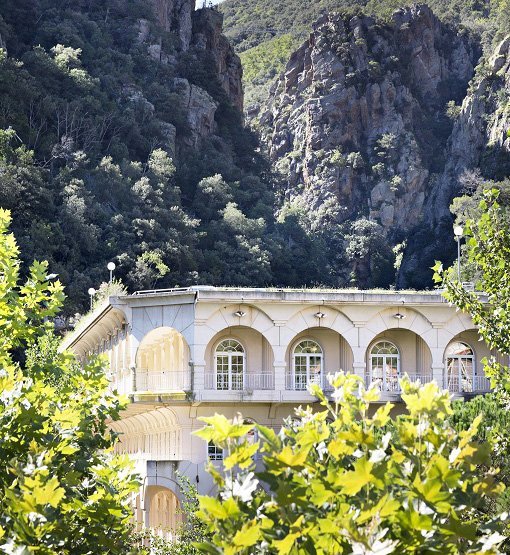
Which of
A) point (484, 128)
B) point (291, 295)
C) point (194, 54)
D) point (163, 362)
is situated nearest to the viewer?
point (291, 295)

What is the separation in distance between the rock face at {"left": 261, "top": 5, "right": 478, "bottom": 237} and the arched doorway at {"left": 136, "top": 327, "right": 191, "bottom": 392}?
9385 cm

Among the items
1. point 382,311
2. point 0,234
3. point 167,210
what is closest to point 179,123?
point 167,210

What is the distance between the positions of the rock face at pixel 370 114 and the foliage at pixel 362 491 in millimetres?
136681

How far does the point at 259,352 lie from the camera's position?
49062mm

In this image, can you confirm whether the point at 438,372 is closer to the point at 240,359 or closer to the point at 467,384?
the point at 467,384

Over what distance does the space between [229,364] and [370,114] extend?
11063 cm

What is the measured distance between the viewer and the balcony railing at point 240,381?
158 feet

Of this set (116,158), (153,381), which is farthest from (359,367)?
(116,158)

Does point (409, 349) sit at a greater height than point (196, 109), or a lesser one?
lesser

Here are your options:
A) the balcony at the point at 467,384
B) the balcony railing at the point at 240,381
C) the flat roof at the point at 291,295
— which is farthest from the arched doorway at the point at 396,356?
the balcony railing at the point at 240,381

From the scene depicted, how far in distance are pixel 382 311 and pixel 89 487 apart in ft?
117

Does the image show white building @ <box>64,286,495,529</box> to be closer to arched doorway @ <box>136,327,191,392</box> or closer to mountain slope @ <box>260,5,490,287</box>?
arched doorway @ <box>136,327,191,392</box>

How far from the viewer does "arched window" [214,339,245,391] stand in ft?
159

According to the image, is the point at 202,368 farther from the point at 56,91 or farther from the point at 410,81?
the point at 410,81
